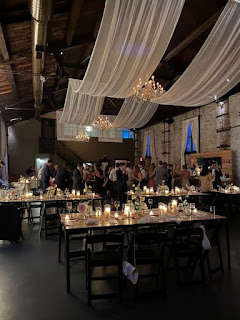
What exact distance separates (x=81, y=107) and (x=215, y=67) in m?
4.15

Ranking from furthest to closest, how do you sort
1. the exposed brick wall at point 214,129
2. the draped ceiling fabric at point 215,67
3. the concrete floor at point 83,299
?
the exposed brick wall at point 214,129
the draped ceiling fabric at point 215,67
the concrete floor at point 83,299

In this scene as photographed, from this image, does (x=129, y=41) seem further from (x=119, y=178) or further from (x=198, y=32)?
(x=119, y=178)

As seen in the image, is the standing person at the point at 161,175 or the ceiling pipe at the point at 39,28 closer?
the ceiling pipe at the point at 39,28

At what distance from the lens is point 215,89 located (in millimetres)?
5883

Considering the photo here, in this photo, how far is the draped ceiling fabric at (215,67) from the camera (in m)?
4.11

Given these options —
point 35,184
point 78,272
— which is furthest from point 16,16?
point 35,184

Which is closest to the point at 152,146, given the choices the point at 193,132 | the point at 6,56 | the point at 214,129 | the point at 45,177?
the point at 193,132

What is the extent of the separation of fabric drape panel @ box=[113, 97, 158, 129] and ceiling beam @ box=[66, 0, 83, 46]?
8.87ft

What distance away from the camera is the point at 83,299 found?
3203 mm

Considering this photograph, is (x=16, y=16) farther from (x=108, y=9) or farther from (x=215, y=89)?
(x=215, y=89)

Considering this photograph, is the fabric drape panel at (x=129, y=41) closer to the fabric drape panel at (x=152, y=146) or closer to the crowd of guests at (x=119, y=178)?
the crowd of guests at (x=119, y=178)

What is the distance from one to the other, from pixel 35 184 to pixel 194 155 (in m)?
7.47

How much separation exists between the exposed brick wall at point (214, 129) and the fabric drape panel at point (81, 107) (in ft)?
17.9

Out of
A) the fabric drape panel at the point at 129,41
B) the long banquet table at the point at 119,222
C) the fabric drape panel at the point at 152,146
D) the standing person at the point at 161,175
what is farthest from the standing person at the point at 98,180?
the fabric drape panel at the point at 152,146
